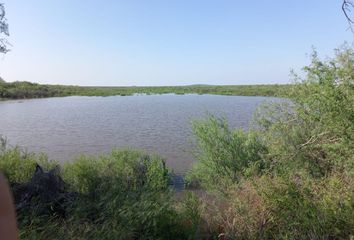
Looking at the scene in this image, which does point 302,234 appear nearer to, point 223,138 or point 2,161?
point 223,138

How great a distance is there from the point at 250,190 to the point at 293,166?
2.81 meters

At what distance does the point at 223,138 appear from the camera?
1304 centimetres

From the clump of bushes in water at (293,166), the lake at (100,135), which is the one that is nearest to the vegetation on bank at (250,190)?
the clump of bushes in water at (293,166)

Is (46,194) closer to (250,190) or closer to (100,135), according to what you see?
(250,190)

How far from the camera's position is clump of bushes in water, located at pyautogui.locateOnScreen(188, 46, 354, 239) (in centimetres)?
651

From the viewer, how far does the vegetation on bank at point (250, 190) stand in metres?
6.36

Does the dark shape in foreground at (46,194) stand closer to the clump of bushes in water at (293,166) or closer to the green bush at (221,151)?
the clump of bushes in water at (293,166)

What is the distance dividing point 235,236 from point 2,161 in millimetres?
7669

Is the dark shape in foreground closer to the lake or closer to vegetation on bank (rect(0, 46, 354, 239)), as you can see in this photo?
vegetation on bank (rect(0, 46, 354, 239))

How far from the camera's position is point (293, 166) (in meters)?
9.95

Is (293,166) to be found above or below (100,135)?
above

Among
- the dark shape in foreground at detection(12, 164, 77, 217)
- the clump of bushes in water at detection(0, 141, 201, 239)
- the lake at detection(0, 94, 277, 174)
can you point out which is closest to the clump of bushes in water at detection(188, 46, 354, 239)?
the clump of bushes in water at detection(0, 141, 201, 239)

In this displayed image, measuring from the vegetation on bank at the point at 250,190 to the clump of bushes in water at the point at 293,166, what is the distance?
0.9 inches

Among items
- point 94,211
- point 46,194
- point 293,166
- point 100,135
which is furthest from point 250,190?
point 100,135
